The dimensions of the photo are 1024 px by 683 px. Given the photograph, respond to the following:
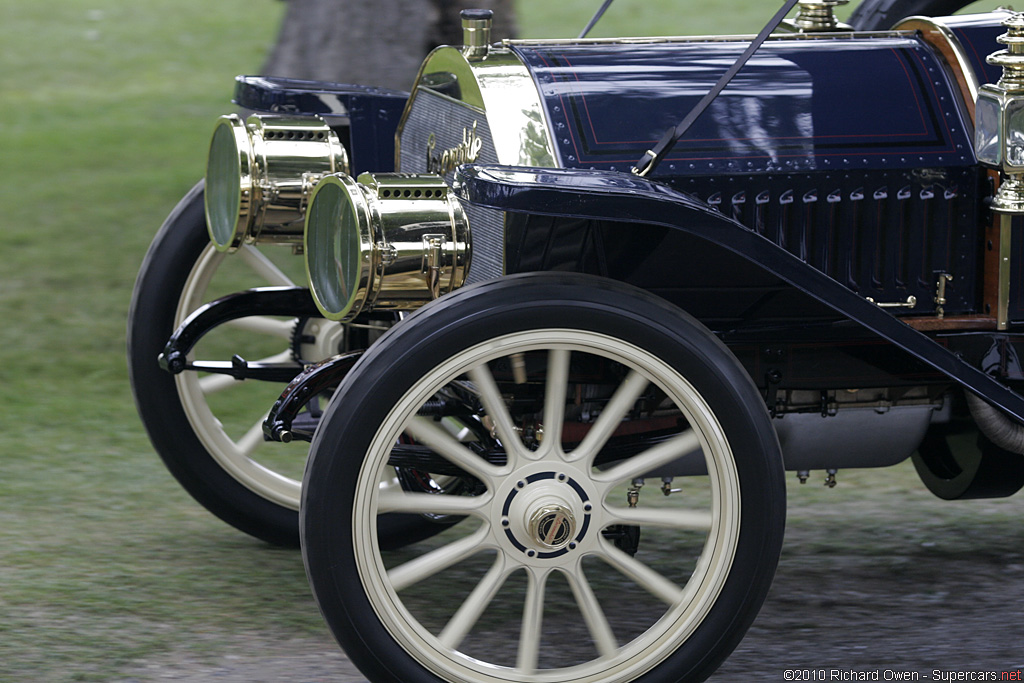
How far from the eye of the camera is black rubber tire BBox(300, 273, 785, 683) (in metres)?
2.63

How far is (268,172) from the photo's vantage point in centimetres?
355

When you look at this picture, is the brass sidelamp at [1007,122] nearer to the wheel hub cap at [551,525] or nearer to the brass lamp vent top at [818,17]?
the brass lamp vent top at [818,17]

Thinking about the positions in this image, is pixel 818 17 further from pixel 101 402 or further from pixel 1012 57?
pixel 101 402

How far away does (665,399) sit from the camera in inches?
123

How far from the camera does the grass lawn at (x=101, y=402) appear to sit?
10.8ft

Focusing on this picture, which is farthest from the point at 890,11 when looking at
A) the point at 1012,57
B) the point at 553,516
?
the point at 553,516

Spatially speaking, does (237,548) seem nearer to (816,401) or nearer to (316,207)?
(316,207)

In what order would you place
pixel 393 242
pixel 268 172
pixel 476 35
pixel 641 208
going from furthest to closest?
pixel 268 172 < pixel 476 35 < pixel 393 242 < pixel 641 208

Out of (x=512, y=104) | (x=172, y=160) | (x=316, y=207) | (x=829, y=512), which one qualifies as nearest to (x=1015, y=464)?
(x=829, y=512)

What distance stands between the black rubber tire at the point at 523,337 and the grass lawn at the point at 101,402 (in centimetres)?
63

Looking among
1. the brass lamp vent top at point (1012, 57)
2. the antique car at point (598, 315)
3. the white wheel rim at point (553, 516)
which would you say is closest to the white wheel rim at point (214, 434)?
the antique car at point (598, 315)

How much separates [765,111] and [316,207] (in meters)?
1.04

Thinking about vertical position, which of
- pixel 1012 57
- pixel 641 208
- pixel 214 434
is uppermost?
pixel 1012 57

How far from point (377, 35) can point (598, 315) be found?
4.27 meters
